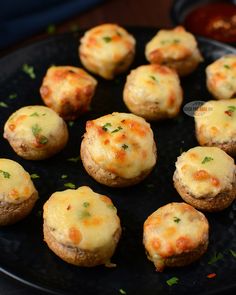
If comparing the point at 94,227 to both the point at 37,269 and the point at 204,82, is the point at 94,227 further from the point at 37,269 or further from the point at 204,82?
the point at 204,82

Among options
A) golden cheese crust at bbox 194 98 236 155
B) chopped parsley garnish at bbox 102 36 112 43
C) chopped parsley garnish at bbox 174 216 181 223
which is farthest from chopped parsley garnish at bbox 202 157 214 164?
chopped parsley garnish at bbox 102 36 112 43

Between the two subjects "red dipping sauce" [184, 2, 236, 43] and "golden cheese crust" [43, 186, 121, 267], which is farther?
"red dipping sauce" [184, 2, 236, 43]

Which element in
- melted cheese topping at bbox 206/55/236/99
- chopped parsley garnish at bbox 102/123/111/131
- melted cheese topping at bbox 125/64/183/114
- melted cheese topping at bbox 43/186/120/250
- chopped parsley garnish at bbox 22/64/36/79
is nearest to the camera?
melted cheese topping at bbox 43/186/120/250

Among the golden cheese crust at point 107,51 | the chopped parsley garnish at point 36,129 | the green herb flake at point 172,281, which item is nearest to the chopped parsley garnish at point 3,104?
the chopped parsley garnish at point 36,129

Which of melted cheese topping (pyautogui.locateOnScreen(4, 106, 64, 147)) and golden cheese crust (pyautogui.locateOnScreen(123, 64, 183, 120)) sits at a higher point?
melted cheese topping (pyautogui.locateOnScreen(4, 106, 64, 147))

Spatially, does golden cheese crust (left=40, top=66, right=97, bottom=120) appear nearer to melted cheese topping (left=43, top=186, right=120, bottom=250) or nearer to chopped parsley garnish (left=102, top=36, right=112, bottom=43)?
chopped parsley garnish (left=102, top=36, right=112, bottom=43)

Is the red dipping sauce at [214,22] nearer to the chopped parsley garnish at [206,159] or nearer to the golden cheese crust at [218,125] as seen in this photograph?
the golden cheese crust at [218,125]

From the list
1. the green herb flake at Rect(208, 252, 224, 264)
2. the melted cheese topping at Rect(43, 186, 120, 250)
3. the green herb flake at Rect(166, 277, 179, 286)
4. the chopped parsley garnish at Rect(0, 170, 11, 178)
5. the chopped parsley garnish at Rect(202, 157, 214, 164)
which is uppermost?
the chopped parsley garnish at Rect(0, 170, 11, 178)
